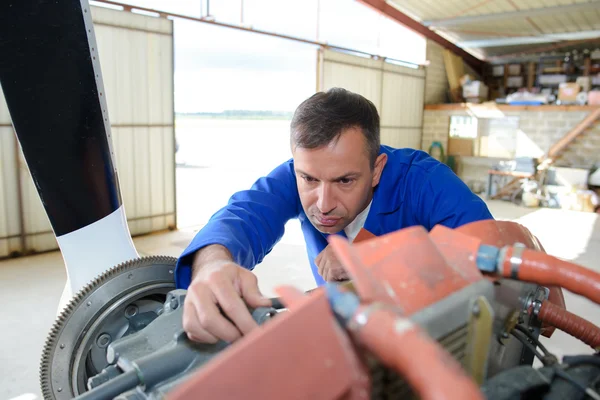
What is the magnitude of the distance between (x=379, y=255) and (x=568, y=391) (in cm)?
33

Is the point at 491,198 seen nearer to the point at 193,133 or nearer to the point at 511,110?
the point at 511,110

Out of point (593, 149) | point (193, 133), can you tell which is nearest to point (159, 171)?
point (593, 149)

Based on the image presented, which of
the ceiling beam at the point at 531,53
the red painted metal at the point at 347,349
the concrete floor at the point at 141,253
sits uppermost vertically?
the ceiling beam at the point at 531,53

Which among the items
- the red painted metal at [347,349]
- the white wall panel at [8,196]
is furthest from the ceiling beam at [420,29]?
the red painted metal at [347,349]

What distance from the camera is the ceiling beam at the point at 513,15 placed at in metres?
8.90

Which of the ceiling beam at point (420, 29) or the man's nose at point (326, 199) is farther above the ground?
the ceiling beam at point (420, 29)

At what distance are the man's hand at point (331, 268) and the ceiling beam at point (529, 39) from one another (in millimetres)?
11803

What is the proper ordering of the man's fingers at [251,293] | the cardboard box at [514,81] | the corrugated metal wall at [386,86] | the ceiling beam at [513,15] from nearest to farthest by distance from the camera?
the man's fingers at [251,293]
the ceiling beam at [513,15]
the corrugated metal wall at [386,86]
the cardboard box at [514,81]

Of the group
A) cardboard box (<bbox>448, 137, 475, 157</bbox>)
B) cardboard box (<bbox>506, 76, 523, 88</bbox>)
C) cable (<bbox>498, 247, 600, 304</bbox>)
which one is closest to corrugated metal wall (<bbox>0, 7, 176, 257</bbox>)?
cable (<bbox>498, 247, 600, 304</bbox>)

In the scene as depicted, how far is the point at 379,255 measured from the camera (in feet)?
1.73

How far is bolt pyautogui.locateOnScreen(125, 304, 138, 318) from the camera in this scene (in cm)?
110

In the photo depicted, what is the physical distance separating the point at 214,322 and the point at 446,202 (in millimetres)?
992

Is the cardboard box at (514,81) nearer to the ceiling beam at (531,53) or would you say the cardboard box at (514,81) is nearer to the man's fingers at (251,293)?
the ceiling beam at (531,53)

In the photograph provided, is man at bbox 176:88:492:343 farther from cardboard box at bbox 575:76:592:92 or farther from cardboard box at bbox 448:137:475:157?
cardboard box at bbox 575:76:592:92
